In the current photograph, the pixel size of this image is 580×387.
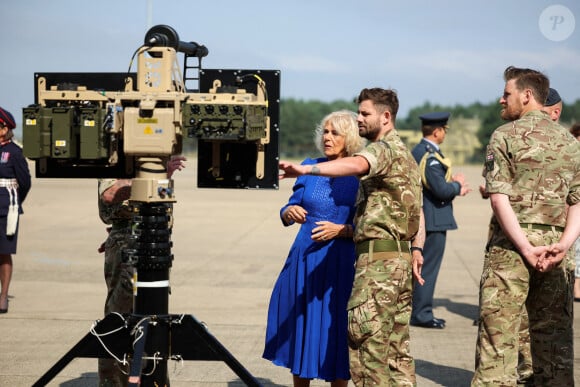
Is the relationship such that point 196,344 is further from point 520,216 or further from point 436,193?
point 436,193

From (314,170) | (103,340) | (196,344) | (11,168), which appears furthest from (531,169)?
(11,168)

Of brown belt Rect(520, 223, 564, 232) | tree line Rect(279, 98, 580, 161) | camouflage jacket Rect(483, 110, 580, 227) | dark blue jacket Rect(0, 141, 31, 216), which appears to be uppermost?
camouflage jacket Rect(483, 110, 580, 227)

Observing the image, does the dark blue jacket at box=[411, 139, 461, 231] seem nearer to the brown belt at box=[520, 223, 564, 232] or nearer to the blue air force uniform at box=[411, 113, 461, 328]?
the blue air force uniform at box=[411, 113, 461, 328]

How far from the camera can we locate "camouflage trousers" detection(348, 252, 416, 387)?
196 inches

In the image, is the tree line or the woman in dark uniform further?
the tree line

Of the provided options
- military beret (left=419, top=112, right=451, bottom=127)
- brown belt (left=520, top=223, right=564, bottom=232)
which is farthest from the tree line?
brown belt (left=520, top=223, right=564, bottom=232)

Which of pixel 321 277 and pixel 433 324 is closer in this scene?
pixel 321 277

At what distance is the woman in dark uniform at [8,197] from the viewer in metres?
9.05

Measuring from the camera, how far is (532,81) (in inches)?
208

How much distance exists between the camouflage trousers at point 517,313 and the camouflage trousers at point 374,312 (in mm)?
497

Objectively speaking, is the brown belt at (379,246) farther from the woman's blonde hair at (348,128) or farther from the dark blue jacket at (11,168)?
the dark blue jacket at (11,168)

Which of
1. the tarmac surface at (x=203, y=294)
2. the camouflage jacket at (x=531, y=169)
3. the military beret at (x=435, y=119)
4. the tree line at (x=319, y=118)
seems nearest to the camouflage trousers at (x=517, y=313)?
the camouflage jacket at (x=531, y=169)

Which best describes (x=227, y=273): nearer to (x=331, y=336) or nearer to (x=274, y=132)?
(x=331, y=336)

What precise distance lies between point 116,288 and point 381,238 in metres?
1.77
